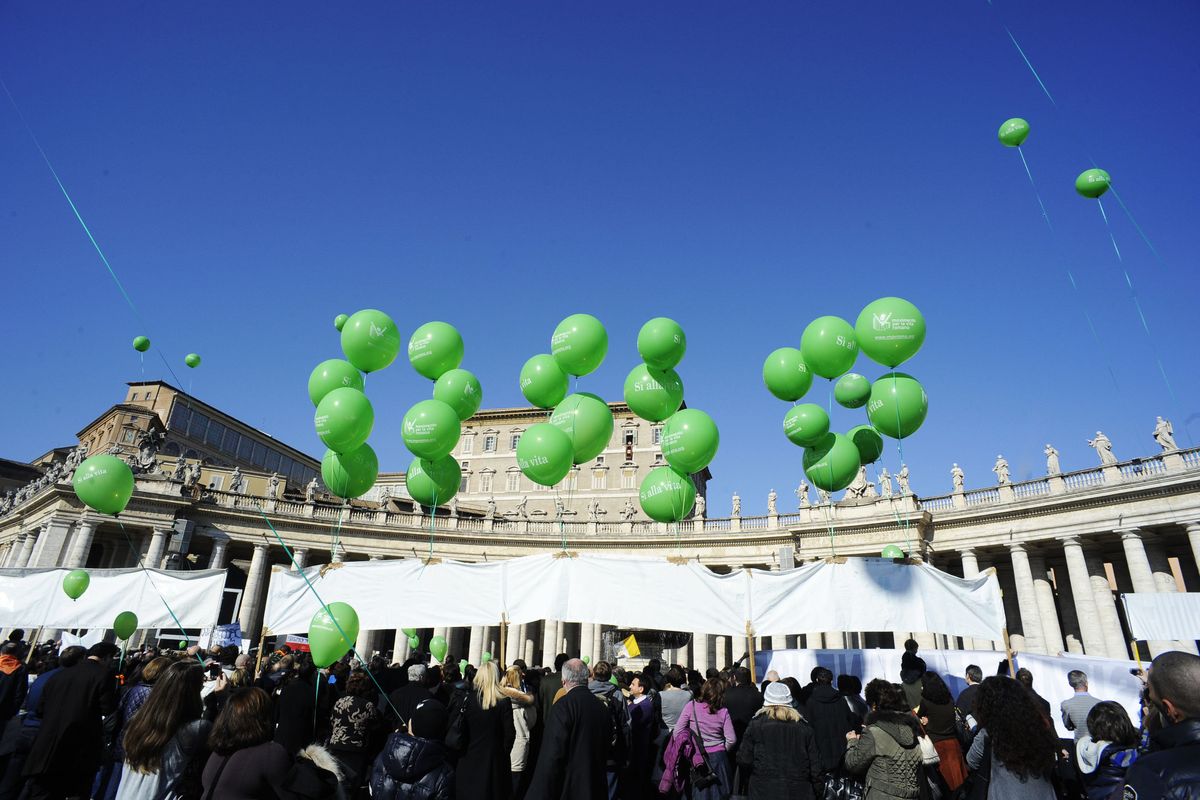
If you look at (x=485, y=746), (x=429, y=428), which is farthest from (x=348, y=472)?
(x=485, y=746)

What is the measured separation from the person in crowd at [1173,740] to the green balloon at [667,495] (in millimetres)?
9655

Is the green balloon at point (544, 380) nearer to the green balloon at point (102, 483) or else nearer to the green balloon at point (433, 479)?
the green balloon at point (433, 479)

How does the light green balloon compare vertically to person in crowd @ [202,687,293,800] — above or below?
above

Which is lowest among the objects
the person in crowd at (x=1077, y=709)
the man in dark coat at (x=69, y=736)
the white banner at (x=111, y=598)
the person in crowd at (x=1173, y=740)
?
the man in dark coat at (x=69, y=736)

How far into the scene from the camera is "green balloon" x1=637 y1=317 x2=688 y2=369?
12.8 metres

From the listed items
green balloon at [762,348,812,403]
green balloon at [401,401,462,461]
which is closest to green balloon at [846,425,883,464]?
green balloon at [762,348,812,403]

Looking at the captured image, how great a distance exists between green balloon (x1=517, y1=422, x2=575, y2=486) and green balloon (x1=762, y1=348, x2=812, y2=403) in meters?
4.55

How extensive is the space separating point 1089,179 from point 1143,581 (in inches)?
897

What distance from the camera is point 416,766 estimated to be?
4969mm

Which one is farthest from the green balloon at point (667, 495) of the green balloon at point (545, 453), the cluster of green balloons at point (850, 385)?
the cluster of green balloons at point (850, 385)

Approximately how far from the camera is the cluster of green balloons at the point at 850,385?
11.9 meters

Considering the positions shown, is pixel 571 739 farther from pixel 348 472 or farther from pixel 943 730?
pixel 348 472

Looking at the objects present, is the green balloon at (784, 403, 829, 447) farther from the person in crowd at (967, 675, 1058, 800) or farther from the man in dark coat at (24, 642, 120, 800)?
the man in dark coat at (24, 642, 120, 800)

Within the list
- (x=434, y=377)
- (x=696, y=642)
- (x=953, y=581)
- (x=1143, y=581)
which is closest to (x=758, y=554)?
(x=696, y=642)
